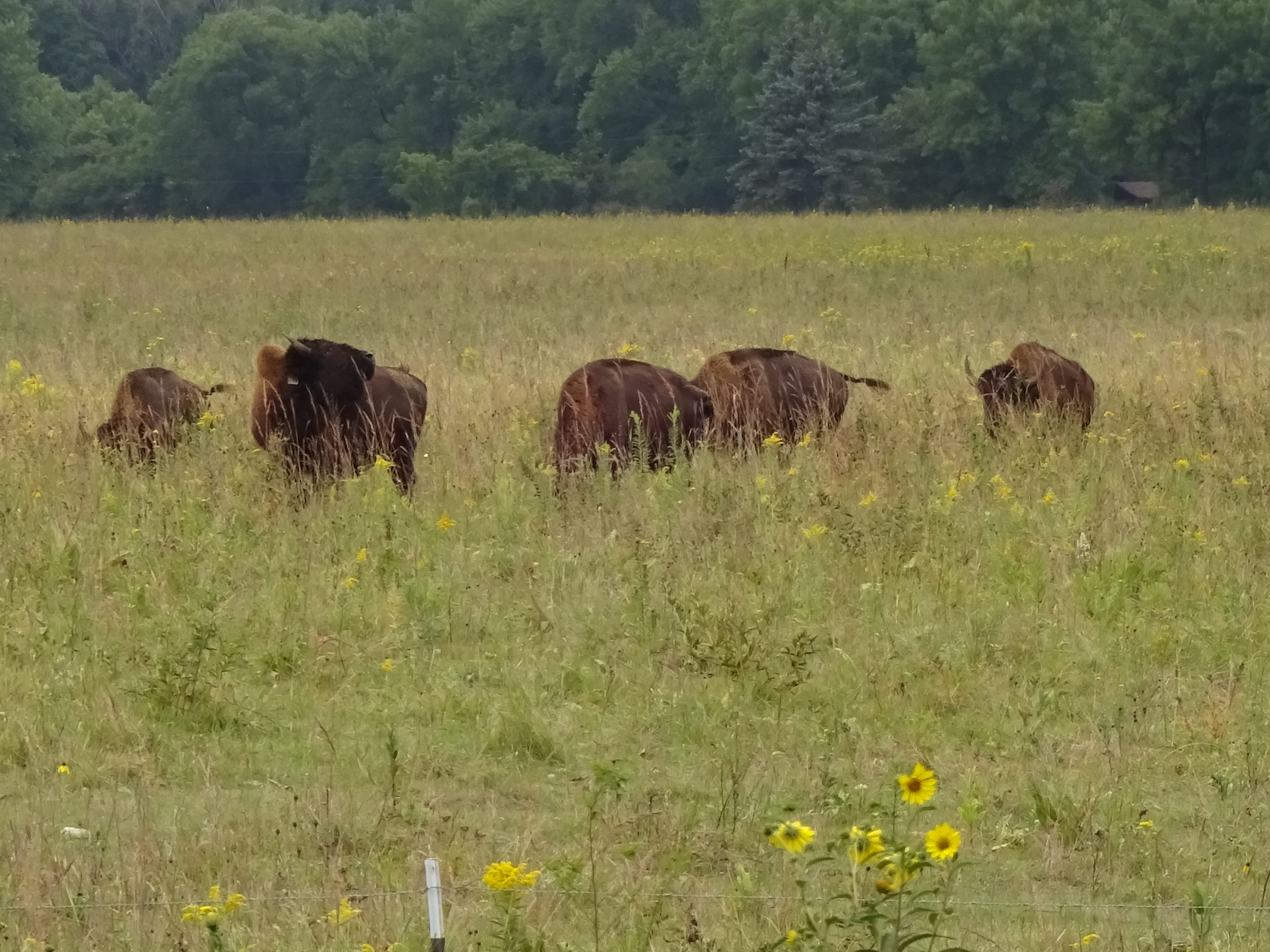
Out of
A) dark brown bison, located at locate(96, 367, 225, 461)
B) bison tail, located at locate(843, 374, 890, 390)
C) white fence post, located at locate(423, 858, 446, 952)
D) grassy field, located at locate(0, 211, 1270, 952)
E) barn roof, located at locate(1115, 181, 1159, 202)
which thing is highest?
barn roof, located at locate(1115, 181, 1159, 202)

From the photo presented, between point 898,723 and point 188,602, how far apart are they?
3.10 metres

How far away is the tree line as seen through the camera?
57.4 m

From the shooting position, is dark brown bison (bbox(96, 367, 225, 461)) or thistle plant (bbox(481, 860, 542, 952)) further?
dark brown bison (bbox(96, 367, 225, 461))

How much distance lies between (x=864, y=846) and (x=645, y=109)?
7420cm

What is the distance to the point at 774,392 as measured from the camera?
1101 centimetres

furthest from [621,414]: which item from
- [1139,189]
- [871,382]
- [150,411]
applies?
[1139,189]

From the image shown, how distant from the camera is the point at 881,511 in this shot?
28.5ft

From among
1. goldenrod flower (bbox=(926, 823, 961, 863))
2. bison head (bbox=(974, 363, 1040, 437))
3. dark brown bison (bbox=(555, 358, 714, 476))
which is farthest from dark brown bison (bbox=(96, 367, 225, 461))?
goldenrod flower (bbox=(926, 823, 961, 863))

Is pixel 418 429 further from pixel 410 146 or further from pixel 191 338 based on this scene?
pixel 410 146

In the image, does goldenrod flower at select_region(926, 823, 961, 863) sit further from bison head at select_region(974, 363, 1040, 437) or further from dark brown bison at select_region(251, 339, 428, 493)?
bison head at select_region(974, 363, 1040, 437)

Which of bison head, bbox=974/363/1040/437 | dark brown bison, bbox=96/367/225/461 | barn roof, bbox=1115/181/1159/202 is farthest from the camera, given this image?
barn roof, bbox=1115/181/1159/202

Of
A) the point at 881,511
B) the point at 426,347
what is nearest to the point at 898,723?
the point at 881,511

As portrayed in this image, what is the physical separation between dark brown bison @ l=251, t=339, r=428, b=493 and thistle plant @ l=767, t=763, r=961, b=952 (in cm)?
551

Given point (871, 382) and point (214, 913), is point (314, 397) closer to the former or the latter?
point (871, 382)
